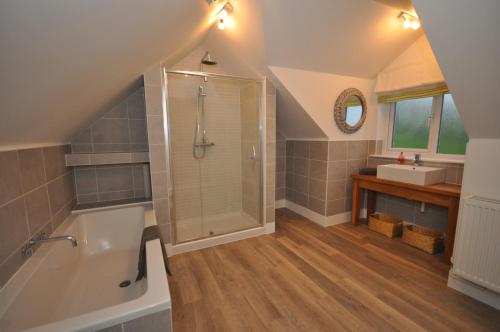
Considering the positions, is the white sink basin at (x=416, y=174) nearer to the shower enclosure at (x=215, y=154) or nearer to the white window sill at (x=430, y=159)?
the white window sill at (x=430, y=159)

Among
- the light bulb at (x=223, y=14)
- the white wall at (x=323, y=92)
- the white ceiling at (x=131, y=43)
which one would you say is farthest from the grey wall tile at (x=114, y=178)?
the white wall at (x=323, y=92)

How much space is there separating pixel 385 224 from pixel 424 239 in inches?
15.9

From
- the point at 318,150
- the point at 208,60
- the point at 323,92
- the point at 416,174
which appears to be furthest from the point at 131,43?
the point at 416,174

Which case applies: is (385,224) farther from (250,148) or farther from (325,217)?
(250,148)

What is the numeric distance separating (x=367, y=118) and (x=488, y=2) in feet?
6.51

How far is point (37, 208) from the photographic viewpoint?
4.77ft

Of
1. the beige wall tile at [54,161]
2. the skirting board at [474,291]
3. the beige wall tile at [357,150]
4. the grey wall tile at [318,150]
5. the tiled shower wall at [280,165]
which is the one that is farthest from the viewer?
the tiled shower wall at [280,165]

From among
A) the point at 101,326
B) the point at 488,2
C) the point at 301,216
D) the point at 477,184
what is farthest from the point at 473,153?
the point at 101,326

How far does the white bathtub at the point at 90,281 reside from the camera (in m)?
0.94

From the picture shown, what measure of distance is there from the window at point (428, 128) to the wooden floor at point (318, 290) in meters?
1.17

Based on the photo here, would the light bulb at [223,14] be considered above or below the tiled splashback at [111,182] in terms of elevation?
above

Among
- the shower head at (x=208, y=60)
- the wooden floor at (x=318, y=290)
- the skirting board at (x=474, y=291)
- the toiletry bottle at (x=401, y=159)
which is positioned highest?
the shower head at (x=208, y=60)

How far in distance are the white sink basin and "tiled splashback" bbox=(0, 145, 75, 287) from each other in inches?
122

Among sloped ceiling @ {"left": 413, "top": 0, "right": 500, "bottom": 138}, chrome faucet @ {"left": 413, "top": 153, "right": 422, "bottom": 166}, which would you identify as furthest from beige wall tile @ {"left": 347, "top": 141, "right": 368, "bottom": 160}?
sloped ceiling @ {"left": 413, "top": 0, "right": 500, "bottom": 138}
